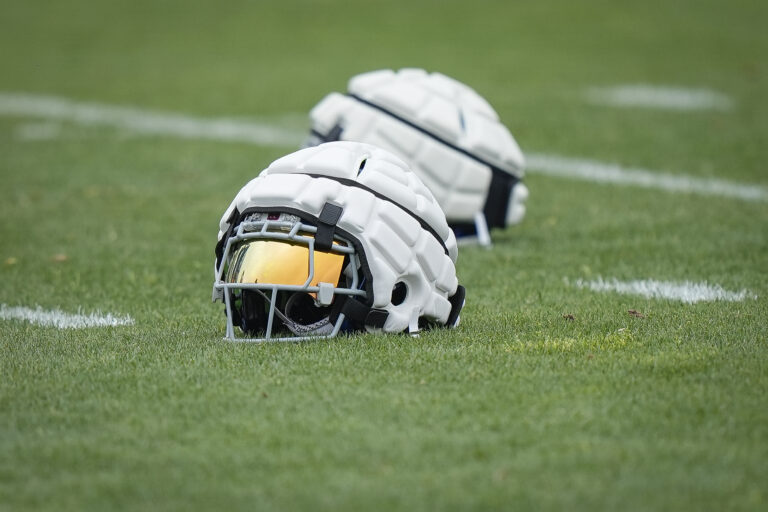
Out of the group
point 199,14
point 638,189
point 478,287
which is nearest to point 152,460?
point 478,287

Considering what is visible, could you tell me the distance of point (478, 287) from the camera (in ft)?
19.4

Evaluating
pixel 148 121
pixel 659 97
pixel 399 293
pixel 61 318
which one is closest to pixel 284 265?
pixel 399 293

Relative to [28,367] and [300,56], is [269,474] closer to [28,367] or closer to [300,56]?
[28,367]

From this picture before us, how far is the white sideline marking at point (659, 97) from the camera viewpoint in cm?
1290

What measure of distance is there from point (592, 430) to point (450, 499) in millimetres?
666

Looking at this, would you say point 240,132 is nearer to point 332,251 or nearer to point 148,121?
point 148,121

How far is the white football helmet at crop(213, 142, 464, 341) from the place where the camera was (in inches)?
167

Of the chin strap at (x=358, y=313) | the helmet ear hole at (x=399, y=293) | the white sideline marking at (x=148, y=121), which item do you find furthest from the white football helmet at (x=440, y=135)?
the white sideline marking at (x=148, y=121)

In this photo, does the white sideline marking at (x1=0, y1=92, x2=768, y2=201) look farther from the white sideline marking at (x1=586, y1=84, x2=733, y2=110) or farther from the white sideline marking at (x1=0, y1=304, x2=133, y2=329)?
the white sideline marking at (x1=0, y1=304, x2=133, y2=329)

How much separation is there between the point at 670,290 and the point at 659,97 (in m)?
8.40

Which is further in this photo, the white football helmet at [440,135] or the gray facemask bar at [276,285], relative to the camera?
the white football helmet at [440,135]

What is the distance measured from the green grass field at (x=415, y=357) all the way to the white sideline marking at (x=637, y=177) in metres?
0.18

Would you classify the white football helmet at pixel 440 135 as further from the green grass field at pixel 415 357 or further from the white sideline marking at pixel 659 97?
the white sideline marking at pixel 659 97

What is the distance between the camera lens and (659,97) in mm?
13555
